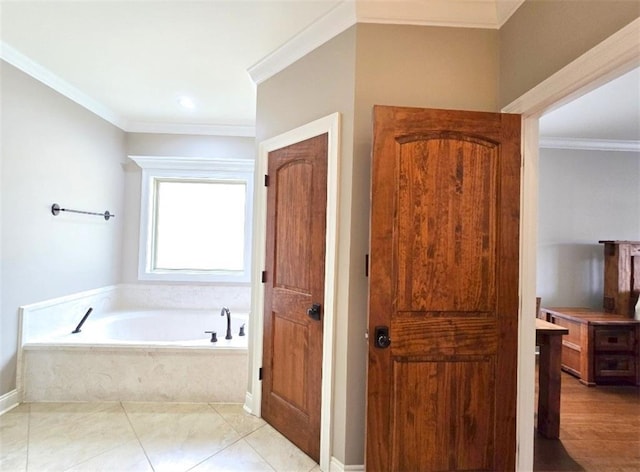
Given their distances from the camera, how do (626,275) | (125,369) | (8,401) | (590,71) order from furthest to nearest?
(626,275), (125,369), (8,401), (590,71)

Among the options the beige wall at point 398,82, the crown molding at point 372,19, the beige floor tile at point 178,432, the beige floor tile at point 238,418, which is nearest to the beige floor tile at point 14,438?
the beige floor tile at point 178,432

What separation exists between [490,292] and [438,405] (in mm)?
611

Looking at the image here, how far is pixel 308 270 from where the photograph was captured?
79.8 inches

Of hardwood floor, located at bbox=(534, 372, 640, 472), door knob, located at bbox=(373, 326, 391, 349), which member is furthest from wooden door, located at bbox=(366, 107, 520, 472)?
hardwood floor, located at bbox=(534, 372, 640, 472)

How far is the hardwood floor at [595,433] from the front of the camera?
2053mm

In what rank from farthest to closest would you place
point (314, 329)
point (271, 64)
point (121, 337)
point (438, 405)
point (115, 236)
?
point (115, 236) → point (121, 337) → point (271, 64) → point (314, 329) → point (438, 405)

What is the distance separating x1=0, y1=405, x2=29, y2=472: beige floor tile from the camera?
1.87 metres

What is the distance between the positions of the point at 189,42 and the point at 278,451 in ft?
8.68

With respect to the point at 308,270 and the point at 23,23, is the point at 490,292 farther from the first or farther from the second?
the point at 23,23

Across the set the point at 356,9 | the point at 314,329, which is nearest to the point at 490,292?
the point at 314,329

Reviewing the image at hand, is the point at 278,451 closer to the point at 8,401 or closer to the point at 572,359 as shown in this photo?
the point at 8,401

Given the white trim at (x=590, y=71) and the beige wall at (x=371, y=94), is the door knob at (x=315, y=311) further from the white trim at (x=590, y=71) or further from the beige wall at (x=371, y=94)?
the white trim at (x=590, y=71)

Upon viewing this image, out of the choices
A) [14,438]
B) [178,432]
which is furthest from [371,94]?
[14,438]

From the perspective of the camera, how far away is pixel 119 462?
6.24 feet
